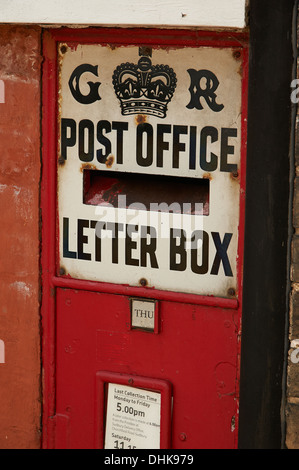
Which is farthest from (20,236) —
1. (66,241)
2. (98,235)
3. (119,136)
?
(119,136)

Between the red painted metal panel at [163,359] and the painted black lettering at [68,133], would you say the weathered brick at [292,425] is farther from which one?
the painted black lettering at [68,133]

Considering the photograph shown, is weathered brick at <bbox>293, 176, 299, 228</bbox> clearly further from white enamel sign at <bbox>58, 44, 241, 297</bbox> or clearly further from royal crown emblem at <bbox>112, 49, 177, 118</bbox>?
royal crown emblem at <bbox>112, 49, 177, 118</bbox>

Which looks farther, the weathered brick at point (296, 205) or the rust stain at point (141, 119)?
the rust stain at point (141, 119)

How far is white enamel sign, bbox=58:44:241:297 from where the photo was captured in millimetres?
2453

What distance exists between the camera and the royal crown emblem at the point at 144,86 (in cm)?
248

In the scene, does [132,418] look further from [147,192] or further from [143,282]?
[147,192]

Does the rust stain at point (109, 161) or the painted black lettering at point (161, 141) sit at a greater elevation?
the painted black lettering at point (161, 141)

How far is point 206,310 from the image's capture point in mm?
2535

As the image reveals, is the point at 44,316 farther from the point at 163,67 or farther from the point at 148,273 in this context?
the point at 163,67

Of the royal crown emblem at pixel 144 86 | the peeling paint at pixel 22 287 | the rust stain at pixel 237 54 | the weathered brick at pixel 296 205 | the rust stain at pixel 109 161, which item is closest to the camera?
the weathered brick at pixel 296 205

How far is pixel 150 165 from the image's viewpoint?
8.34ft

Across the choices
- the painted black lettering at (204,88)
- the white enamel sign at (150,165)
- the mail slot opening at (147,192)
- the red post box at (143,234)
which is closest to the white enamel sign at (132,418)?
the red post box at (143,234)

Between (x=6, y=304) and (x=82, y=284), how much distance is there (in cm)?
31

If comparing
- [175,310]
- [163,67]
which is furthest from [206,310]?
[163,67]
